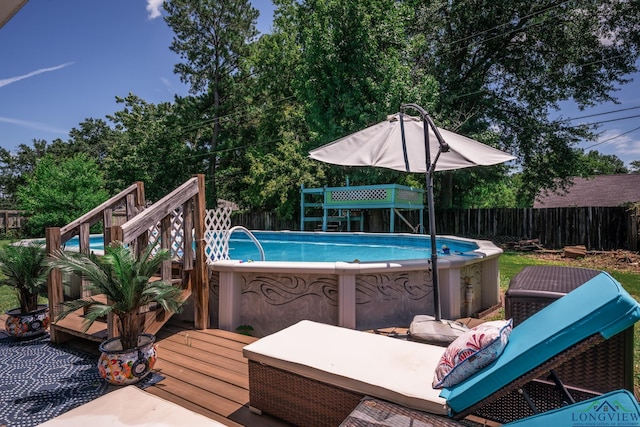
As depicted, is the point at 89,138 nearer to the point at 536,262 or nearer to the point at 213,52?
the point at 213,52

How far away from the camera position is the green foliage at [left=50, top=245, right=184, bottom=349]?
2846 mm

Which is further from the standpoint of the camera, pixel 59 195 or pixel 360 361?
pixel 59 195

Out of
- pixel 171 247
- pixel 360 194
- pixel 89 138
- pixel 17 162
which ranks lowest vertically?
pixel 171 247

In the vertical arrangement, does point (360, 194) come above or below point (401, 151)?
below

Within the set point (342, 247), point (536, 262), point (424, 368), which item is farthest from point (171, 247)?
point (536, 262)

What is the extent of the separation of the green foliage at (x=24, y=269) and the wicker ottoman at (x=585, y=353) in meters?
4.60

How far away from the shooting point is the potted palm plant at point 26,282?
12.8ft

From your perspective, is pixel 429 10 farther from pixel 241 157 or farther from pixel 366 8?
pixel 241 157

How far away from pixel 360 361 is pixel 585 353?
53.8 inches

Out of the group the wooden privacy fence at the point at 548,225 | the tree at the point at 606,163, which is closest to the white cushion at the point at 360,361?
the wooden privacy fence at the point at 548,225

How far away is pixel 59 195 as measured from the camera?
585 inches

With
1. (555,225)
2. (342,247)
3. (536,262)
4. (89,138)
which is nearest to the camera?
(536,262)

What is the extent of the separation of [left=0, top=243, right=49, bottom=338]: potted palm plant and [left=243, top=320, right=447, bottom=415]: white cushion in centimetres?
311

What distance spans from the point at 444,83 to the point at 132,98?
22460 mm
